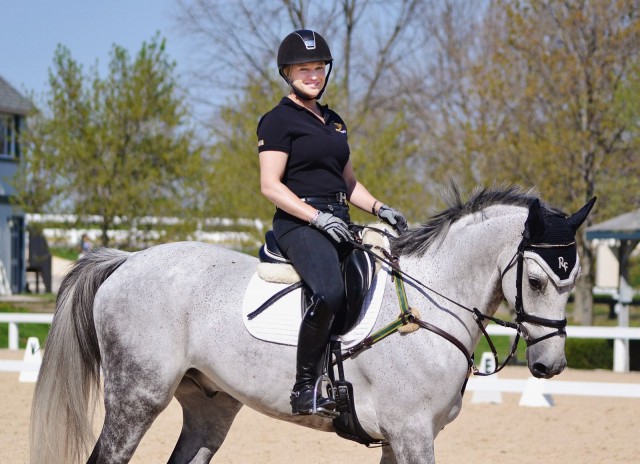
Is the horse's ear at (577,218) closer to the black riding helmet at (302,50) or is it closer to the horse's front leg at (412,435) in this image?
the horse's front leg at (412,435)

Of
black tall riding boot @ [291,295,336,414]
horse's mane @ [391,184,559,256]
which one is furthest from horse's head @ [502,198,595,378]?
black tall riding boot @ [291,295,336,414]

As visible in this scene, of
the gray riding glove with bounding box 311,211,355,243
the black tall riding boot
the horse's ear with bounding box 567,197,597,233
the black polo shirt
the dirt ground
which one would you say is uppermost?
the black polo shirt

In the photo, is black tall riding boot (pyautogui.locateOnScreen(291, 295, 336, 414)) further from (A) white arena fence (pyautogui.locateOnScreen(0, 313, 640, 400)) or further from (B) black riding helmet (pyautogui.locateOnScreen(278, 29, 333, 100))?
(A) white arena fence (pyautogui.locateOnScreen(0, 313, 640, 400))

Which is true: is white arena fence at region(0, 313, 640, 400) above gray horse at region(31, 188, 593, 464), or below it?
below

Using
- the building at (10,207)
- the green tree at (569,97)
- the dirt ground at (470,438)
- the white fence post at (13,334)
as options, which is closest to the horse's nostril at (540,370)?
the dirt ground at (470,438)

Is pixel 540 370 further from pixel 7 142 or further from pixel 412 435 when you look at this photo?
pixel 7 142

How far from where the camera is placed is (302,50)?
5.11 meters

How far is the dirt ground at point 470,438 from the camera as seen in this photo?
855cm

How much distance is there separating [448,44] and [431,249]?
3147 centimetres

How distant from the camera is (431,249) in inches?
201

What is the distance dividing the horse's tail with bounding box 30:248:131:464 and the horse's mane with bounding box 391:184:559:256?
6.21ft

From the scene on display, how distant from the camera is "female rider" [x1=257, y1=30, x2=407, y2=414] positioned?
4828mm

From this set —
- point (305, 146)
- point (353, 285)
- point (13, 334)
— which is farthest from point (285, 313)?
point (13, 334)

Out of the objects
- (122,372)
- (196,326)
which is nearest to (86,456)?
(122,372)
